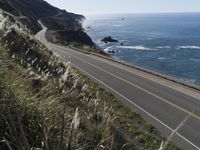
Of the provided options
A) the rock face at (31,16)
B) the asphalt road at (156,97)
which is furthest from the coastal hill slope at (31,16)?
the asphalt road at (156,97)

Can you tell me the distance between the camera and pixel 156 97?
30.4 metres

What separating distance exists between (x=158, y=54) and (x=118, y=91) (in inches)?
2540

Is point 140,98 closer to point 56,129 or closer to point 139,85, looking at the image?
point 139,85

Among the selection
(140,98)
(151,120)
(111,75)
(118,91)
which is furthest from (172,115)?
(111,75)

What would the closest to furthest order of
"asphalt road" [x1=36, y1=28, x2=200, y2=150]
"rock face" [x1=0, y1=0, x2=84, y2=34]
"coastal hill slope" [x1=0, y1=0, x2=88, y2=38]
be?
"asphalt road" [x1=36, y1=28, x2=200, y2=150] → "rock face" [x1=0, y1=0, x2=84, y2=34] → "coastal hill slope" [x1=0, y1=0, x2=88, y2=38]

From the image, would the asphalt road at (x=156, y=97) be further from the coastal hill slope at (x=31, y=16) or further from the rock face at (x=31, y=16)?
the coastal hill slope at (x=31, y=16)

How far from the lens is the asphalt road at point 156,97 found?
21062 mm

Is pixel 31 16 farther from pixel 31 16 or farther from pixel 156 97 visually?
pixel 156 97

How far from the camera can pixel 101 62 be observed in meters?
51.5

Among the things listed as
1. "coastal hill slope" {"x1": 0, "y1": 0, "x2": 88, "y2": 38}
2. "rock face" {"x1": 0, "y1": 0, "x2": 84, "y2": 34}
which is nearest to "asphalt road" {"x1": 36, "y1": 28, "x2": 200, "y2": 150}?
"rock face" {"x1": 0, "y1": 0, "x2": 84, "y2": 34}

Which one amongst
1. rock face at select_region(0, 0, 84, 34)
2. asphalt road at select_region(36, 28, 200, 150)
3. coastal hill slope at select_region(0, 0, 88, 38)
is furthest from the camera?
coastal hill slope at select_region(0, 0, 88, 38)

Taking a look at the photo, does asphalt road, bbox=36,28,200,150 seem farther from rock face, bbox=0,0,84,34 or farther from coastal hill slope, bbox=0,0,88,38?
coastal hill slope, bbox=0,0,88,38

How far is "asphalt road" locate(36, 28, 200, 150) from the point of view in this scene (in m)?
21.1

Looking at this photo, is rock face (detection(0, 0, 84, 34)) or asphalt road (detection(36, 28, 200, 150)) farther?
rock face (detection(0, 0, 84, 34))
